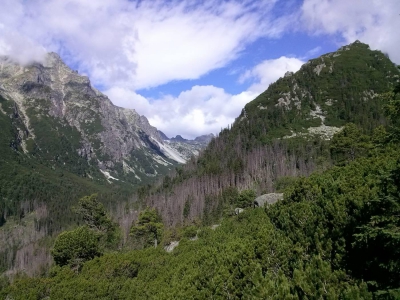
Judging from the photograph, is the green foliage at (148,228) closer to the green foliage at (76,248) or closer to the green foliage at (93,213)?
the green foliage at (93,213)

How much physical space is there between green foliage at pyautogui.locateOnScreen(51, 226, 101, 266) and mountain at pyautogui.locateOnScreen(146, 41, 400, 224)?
43.0m

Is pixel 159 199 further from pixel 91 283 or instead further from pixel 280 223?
pixel 280 223

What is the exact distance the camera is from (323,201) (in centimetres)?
1534

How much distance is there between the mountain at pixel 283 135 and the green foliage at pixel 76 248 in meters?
43.0

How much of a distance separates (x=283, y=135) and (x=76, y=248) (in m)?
120

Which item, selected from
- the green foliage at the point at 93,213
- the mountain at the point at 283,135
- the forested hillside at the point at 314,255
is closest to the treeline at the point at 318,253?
the forested hillside at the point at 314,255

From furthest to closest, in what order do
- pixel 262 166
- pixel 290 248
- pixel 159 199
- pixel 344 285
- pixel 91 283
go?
pixel 159 199, pixel 262 166, pixel 91 283, pixel 290 248, pixel 344 285

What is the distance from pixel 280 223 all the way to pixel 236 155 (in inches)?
4870

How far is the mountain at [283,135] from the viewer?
364ft

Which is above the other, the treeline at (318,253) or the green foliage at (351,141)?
the green foliage at (351,141)

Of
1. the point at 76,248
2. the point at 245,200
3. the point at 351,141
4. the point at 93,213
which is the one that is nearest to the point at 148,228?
the point at 93,213

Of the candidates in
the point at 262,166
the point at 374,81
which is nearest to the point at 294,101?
the point at 374,81

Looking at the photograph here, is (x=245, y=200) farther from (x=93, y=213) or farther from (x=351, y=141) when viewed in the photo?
(x=93, y=213)

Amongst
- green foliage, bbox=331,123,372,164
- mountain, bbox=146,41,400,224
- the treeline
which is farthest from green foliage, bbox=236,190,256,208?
the treeline
